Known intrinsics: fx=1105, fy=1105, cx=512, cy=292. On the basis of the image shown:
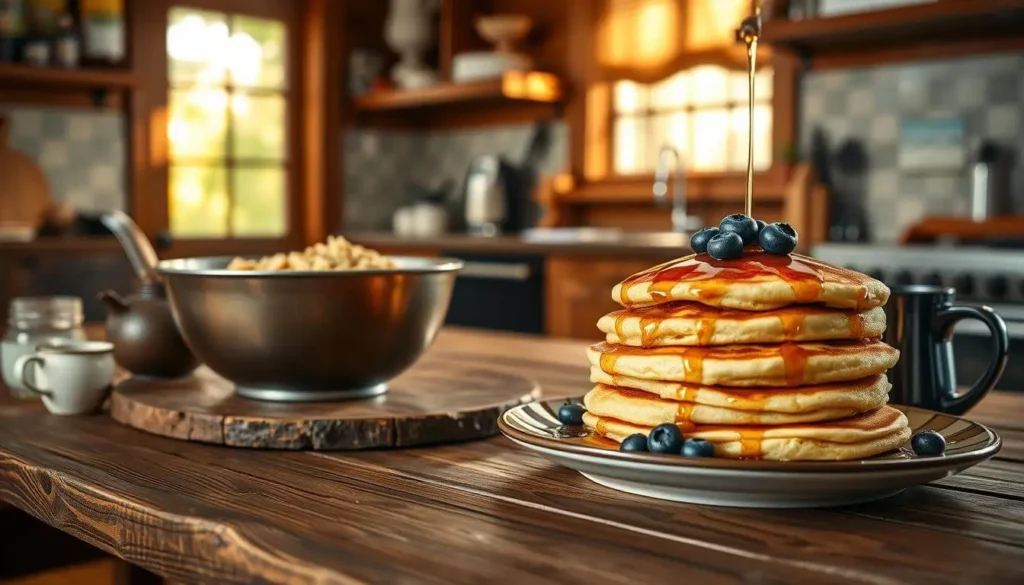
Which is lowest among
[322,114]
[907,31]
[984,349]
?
[984,349]

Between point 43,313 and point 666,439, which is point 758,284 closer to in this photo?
point 666,439

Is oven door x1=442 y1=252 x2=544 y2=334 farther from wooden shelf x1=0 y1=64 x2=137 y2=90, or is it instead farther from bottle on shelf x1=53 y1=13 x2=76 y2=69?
bottle on shelf x1=53 y1=13 x2=76 y2=69

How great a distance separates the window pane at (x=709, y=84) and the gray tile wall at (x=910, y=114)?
1.60 feet

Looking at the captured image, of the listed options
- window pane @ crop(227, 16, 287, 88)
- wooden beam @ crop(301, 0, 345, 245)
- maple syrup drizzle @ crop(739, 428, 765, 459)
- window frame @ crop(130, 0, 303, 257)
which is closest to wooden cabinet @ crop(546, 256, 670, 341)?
wooden beam @ crop(301, 0, 345, 245)

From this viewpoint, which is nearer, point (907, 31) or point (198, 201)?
point (907, 31)

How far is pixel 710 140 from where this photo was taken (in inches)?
185

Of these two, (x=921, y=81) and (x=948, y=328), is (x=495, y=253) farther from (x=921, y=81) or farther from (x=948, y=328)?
(x=948, y=328)

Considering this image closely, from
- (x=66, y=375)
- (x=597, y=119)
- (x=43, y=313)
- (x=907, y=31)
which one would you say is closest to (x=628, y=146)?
(x=597, y=119)

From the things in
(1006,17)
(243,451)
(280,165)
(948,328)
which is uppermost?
(1006,17)

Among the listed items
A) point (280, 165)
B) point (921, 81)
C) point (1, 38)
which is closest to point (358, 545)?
point (921, 81)

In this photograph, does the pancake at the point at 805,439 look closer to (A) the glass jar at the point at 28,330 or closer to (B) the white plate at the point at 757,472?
(B) the white plate at the point at 757,472

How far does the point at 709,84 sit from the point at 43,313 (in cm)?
368

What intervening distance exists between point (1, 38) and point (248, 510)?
4402 mm

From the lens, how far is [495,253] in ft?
14.5
